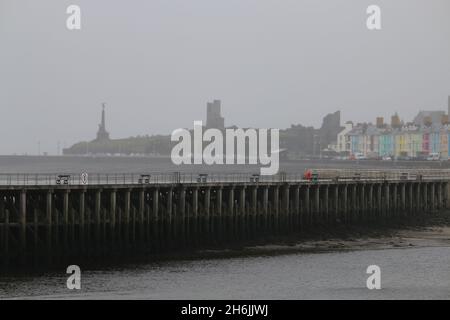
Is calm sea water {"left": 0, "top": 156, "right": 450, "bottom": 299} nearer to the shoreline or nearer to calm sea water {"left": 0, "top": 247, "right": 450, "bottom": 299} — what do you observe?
calm sea water {"left": 0, "top": 247, "right": 450, "bottom": 299}

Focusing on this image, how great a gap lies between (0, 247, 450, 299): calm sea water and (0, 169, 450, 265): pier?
4.06m

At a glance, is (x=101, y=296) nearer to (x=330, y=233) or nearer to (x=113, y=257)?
(x=113, y=257)

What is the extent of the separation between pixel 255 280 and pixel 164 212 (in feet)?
43.1

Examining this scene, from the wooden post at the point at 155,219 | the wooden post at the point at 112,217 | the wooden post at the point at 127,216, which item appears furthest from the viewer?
the wooden post at the point at 155,219

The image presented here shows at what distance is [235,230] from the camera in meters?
72.2

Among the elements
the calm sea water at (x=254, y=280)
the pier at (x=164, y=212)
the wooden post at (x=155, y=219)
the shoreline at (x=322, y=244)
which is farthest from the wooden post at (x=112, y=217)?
the calm sea water at (x=254, y=280)

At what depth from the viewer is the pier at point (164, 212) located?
198ft

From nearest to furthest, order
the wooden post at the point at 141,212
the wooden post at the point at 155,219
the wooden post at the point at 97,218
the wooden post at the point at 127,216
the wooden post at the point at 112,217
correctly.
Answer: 1. the wooden post at the point at 97,218
2. the wooden post at the point at 112,217
3. the wooden post at the point at 127,216
4. the wooden post at the point at 141,212
5. the wooden post at the point at 155,219

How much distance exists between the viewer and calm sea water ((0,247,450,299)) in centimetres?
5266

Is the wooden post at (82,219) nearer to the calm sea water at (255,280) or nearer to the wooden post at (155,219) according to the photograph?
the calm sea water at (255,280)

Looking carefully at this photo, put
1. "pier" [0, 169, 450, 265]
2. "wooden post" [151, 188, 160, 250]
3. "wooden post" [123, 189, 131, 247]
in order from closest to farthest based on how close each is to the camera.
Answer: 1. "pier" [0, 169, 450, 265]
2. "wooden post" [123, 189, 131, 247]
3. "wooden post" [151, 188, 160, 250]

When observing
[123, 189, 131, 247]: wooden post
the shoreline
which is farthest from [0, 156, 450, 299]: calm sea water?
[123, 189, 131, 247]: wooden post
